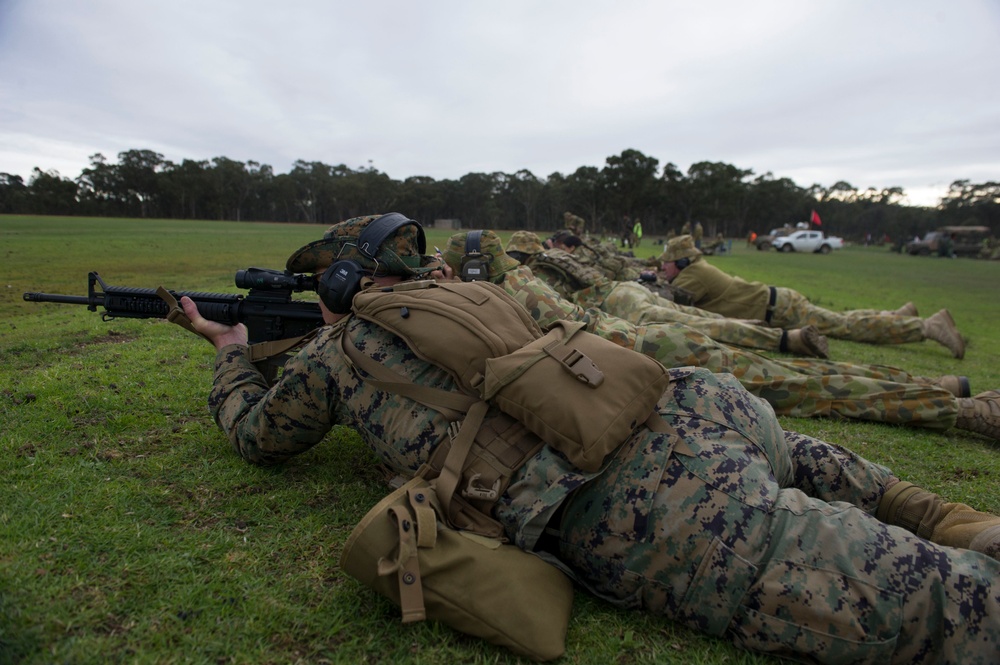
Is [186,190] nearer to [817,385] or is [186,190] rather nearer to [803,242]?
[803,242]

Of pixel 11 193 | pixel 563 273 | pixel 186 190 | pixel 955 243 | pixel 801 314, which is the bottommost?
pixel 801 314

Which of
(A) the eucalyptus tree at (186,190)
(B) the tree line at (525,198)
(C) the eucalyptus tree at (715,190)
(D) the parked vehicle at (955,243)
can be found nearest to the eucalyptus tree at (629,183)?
(B) the tree line at (525,198)

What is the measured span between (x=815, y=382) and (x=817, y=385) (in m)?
0.03

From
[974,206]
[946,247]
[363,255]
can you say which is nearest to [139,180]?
[363,255]

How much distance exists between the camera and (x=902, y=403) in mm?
4539

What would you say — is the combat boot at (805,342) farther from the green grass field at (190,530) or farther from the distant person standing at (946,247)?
the distant person standing at (946,247)

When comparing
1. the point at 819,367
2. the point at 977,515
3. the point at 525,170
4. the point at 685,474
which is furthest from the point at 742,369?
the point at 525,170

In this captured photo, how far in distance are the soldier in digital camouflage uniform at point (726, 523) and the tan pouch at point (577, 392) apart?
5.7 inches

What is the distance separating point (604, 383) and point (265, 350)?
2248 mm

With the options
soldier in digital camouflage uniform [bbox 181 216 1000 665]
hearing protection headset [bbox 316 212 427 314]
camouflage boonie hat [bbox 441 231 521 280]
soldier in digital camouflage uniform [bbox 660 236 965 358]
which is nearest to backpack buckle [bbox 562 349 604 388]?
soldier in digital camouflage uniform [bbox 181 216 1000 665]

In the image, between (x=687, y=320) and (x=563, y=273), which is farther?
(x=563, y=273)

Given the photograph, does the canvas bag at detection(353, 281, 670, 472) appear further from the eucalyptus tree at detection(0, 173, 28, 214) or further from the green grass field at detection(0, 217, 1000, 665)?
the eucalyptus tree at detection(0, 173, 28, 214)

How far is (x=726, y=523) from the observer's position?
197 centimetres

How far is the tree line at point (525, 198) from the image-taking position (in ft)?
184
